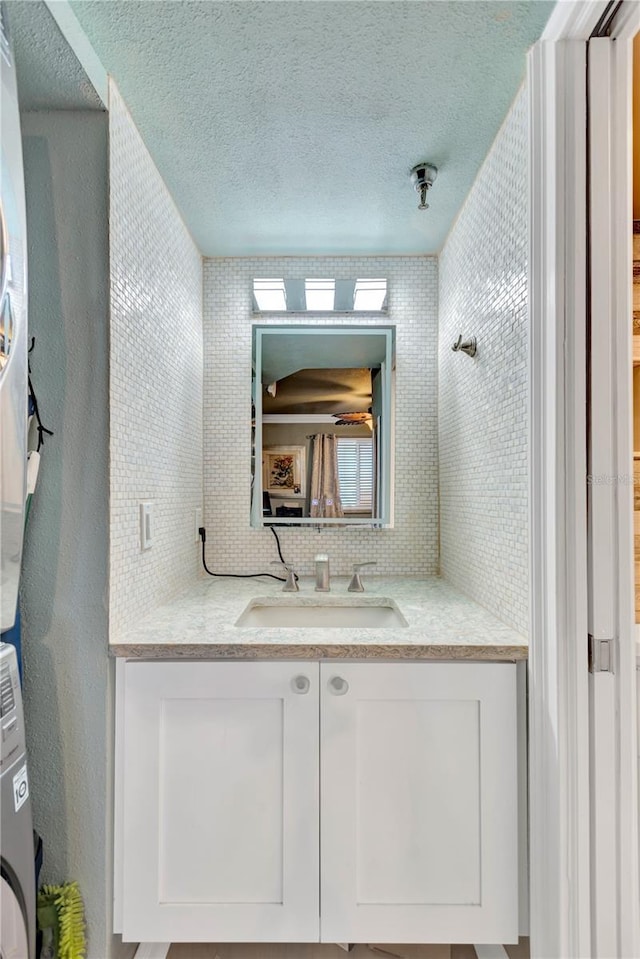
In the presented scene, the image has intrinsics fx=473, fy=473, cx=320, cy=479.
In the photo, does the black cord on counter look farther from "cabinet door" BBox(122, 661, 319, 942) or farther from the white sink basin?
"cabinet door" BBox(122, 661, 319, 942)

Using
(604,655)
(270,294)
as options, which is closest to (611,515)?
(604,655)

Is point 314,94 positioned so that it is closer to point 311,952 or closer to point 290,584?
point 290,584

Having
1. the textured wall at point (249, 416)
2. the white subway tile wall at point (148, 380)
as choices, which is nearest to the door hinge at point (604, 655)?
the textured wall at point (249, 416)

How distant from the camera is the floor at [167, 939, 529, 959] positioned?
1.19 meters

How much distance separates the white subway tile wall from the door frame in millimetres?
966

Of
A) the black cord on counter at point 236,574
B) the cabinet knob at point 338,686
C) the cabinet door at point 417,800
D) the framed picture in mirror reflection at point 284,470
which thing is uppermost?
the framed picture in mirror reflection at point 284,470

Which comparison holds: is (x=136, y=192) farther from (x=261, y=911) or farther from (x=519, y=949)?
(x=519, y=949)

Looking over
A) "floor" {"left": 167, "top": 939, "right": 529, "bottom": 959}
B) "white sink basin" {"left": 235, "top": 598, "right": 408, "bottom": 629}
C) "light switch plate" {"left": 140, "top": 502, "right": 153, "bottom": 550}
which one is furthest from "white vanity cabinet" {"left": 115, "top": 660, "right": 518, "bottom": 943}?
"white sink basin" {"left": 235, "top": 598, "right": 408, "bottom": 629}

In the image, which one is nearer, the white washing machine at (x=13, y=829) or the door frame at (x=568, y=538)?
the white washing machine at (x=13, y=829)

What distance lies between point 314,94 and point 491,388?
0.85 m

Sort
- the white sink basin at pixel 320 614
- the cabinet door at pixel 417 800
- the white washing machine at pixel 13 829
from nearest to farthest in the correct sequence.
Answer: the white washing machine at pixel 13 829
the cabinet door at pixel 417 800
the white sink basin at pixel 320 614

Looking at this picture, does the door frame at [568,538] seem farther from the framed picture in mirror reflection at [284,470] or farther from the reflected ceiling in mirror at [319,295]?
the framed picture in mirror reflection at [284,470]

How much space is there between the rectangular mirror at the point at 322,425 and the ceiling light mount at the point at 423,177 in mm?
551

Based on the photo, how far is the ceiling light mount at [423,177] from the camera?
135 cm
